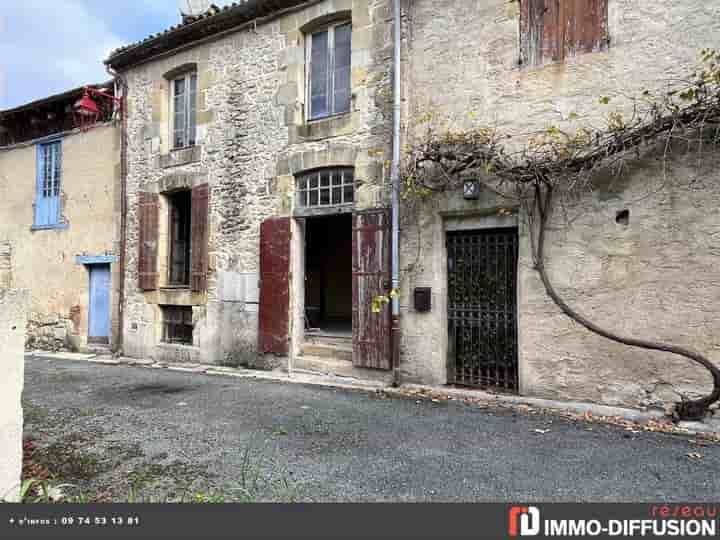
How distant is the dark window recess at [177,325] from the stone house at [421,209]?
1.5 inches

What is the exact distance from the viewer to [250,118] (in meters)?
7.62

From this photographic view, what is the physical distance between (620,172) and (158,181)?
298 inches

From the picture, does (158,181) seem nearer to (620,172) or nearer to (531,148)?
(531,148)

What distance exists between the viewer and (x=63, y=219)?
991 cm

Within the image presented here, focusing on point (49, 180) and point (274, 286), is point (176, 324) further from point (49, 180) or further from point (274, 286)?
point (49, 180)

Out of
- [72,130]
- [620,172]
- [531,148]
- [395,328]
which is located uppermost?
[72,130]

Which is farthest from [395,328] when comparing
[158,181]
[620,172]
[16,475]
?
[158,181]

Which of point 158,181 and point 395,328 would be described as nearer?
point 395,328

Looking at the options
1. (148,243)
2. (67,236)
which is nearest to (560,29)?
(148,243)

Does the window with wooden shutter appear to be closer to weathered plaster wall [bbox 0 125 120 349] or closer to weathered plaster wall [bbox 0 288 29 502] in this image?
weathered plaster wall [bbox 0 288 29 502]

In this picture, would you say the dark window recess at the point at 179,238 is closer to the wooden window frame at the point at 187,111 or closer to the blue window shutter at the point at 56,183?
the wooden window frame at the point at 187,111

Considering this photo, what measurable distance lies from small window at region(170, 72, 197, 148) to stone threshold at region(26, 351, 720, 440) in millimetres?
4198

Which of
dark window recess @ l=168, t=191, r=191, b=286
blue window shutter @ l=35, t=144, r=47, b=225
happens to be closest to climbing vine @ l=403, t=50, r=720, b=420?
dark window recess @ l=168, t=191, r=191, b=286
